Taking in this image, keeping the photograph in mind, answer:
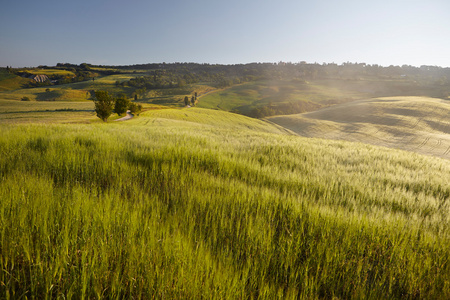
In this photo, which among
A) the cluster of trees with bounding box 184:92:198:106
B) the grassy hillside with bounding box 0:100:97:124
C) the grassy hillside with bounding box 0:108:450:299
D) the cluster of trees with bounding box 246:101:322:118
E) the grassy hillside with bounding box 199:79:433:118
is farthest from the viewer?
the grassy hillside with bounding box 199:79:433:118

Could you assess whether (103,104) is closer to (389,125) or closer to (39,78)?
(389,125)

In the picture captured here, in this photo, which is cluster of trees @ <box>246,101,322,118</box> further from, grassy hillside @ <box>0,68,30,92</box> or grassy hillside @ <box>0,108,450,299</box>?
grassy hillside @ <box>0,68,30,92</box>

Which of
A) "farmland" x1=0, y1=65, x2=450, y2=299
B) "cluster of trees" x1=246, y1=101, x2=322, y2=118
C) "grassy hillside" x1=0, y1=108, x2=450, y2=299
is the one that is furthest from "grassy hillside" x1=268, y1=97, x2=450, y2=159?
"grassy hillside" x1=0, y1=108, x2=450, y2=299

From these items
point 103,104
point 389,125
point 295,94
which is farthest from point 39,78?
point 389,125

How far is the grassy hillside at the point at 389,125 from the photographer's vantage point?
49.8 m

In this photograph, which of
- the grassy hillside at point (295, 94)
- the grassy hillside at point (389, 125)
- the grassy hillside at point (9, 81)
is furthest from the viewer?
the grassy hillside at point (9, 81)

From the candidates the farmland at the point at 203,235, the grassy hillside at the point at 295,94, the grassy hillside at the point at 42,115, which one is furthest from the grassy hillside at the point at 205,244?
the grassy hillside at the point at 295,94

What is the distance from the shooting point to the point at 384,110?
7406 centimetres

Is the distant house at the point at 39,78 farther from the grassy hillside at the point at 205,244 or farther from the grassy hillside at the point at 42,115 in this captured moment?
the grassy hillside at the point at 205,244

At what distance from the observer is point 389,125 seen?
6262 cm

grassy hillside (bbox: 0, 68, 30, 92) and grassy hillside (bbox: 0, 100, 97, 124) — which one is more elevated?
grassy hillside (bbox: 0, 68, 30, 92)

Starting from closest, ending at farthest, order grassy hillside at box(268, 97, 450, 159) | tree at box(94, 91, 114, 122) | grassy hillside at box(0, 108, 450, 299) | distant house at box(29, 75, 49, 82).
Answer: grassy hillside at box(0, 108, 450, 299)
tree at box(94, 91, 114, 122)
grassy hillside at box(268, 97, 450, 159)
distant house at box(29, 75, 49, 82)

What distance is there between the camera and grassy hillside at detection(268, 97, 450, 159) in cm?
4975

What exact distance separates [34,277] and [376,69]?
256 m
